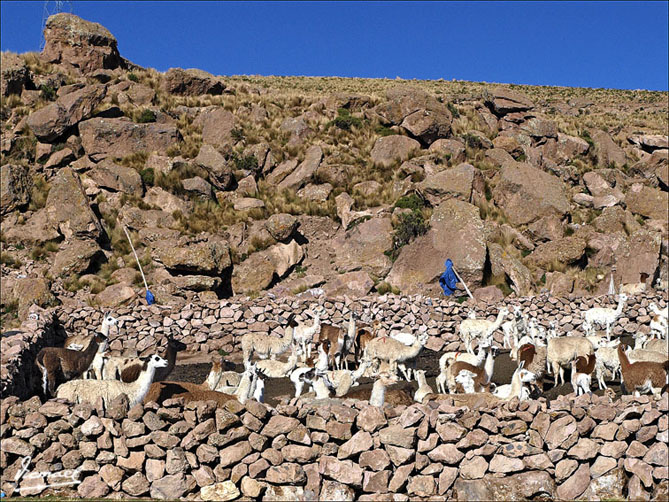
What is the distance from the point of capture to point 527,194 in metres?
32.9

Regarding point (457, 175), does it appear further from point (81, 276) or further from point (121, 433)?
point (121, 433)

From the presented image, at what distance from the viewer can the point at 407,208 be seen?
31.5 m

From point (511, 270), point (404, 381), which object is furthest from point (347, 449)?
point (511, 270)

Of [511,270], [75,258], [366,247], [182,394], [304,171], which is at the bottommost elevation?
[182,394]

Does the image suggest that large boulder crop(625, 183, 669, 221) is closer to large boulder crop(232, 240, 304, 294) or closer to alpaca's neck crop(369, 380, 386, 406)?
large boulder crop(232, 240, 304, 294)

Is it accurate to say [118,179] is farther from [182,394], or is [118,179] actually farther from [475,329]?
[182,394]

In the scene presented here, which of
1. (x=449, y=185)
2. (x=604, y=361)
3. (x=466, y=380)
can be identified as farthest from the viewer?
(x=449, y=185)

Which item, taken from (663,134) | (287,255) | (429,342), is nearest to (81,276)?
(287,255)

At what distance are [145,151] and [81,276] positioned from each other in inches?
454

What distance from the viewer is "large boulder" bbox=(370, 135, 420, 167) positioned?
38406mm

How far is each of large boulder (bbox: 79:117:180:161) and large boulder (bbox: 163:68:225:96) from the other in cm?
842

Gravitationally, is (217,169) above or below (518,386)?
above

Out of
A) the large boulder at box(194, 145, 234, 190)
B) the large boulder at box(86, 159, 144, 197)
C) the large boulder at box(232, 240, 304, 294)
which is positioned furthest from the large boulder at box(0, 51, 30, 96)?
the large boulder at box(232, 240, 304, 294)

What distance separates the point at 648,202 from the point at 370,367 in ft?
77.5
